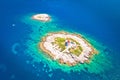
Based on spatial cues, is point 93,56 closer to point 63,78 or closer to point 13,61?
point 63,78

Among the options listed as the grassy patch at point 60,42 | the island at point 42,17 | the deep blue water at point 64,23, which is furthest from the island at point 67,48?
the island at point 42,17

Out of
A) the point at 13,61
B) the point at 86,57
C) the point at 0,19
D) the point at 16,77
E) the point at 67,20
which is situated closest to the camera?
the point at 16,77

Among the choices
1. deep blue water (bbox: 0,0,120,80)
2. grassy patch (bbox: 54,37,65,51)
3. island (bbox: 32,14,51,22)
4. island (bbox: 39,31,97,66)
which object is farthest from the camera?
island (bbox: 32,14,51,22)

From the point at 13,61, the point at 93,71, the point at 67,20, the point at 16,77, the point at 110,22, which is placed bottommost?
the point at 16,77

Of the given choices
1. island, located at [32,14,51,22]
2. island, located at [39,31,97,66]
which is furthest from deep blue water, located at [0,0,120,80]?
island, located at [39,31,97,66]

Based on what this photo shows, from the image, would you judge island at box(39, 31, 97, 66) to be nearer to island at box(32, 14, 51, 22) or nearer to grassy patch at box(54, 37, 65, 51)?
grassy patch at box(54, 37, 65, 51)

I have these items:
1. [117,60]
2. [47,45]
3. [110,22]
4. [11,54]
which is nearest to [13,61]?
[11,54]

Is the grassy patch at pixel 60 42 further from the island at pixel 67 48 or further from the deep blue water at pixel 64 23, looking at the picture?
the deep blue water at pixel 64 23
